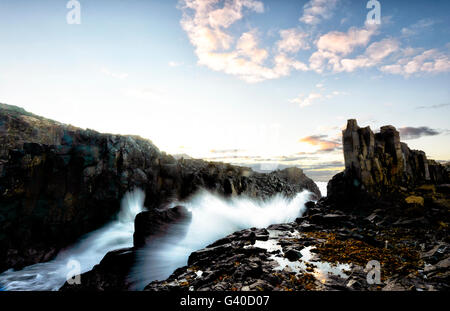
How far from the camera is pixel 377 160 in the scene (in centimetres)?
3155

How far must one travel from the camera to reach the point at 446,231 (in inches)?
655

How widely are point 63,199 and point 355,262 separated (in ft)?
103

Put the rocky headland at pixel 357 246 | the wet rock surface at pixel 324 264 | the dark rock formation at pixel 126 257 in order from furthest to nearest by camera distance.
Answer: the dark rock formation at pixel 126 257
the rocky headland at pixel 357 246
the wet rock surface at pixel 324 264

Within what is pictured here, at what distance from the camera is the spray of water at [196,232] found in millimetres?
14906

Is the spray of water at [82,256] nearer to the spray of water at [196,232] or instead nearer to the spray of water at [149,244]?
the spray of water at [149,244]

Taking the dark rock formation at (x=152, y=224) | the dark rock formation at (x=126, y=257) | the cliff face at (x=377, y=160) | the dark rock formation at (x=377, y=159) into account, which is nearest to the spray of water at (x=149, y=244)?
the dark rock formation at (x=126, y=257)

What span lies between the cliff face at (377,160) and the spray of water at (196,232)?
47.6 ft

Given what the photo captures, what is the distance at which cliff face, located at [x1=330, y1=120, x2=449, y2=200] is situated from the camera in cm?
3070

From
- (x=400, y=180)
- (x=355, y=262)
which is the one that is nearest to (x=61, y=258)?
(x=355, y=262)

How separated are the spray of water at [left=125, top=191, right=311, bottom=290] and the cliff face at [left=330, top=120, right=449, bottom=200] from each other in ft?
47.6

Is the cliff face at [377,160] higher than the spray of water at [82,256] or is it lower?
higher

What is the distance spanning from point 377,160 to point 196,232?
2988 cm

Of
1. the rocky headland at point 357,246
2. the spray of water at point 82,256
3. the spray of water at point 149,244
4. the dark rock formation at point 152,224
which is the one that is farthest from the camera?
the spray of water at point 82,256

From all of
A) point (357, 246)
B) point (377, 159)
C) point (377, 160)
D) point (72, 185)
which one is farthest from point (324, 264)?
point (72, 185)
